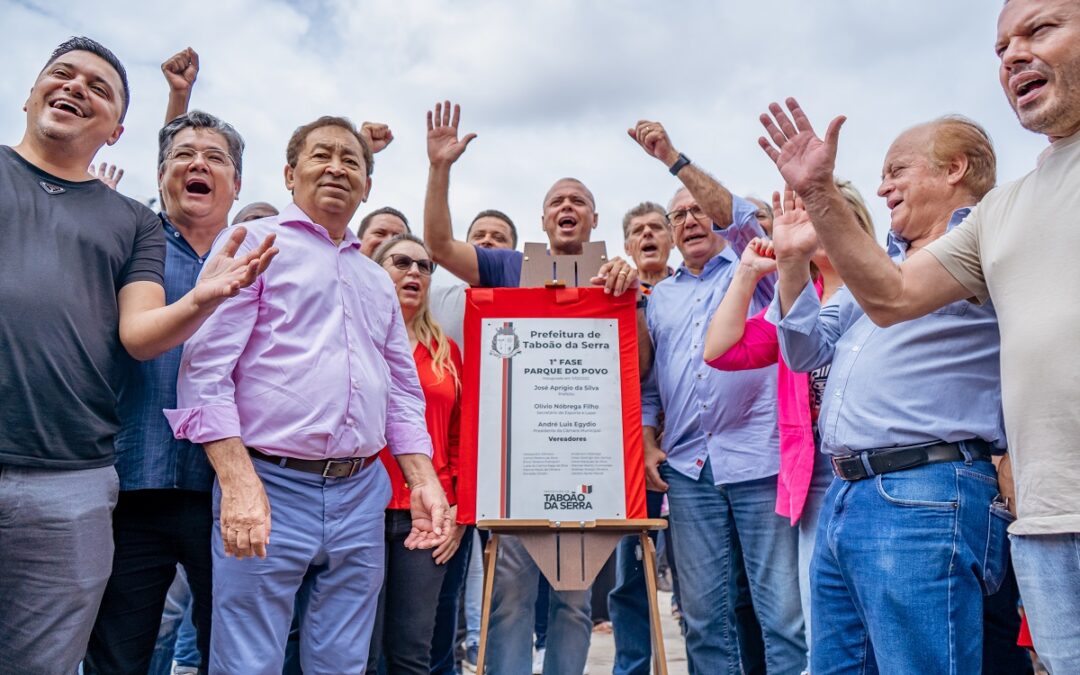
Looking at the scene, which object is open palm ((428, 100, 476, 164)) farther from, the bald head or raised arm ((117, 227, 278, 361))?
raised arm ((117, 227, 278, 361))

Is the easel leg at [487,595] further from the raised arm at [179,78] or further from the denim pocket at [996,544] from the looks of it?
the raised arm at [179,78]

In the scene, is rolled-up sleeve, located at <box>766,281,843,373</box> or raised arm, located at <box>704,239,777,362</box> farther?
raised arm, located at <box>704,239,777,362</box>

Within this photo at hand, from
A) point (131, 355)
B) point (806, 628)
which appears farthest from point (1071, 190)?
point (131, 355)

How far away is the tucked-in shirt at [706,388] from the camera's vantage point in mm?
3217

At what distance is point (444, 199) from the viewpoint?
395 cm

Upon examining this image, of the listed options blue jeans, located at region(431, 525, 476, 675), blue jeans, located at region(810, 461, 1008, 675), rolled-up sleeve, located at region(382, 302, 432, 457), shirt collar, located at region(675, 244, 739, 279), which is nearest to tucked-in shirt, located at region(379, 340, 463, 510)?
blue jeans, located at region(431, 525, 476, 675)

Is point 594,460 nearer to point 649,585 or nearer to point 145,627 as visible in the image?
point 649,585

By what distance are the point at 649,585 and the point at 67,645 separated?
1.95 meters

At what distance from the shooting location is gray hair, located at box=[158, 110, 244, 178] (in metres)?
2.87

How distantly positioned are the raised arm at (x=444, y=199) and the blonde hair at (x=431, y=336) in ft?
0.64

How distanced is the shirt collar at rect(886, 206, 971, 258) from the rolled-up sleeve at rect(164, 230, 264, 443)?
1.95 meters

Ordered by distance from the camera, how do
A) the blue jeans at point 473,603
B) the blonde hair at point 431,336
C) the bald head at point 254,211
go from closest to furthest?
the blonde hair at point 431,336 → the bald head at point 254,211 → the blue jeans at point 473,603

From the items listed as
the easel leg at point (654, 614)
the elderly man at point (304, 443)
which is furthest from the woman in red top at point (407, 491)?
the easel leg at point (654, 614)

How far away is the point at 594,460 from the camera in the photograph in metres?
3.23
